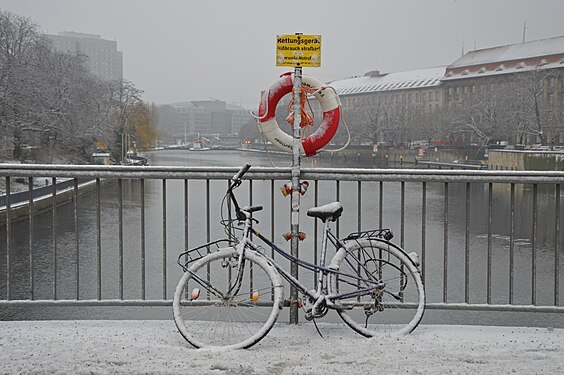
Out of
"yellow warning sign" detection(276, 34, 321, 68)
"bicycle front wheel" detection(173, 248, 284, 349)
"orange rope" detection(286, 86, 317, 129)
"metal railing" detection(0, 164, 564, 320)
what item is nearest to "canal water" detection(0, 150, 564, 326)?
"metal railing" detection(0, 164, 564, 320)

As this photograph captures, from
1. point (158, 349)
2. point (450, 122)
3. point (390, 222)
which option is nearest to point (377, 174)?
point (158, 349)

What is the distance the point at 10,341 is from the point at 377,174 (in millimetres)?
2611

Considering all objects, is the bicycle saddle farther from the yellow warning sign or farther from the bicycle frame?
the yellow warning sign

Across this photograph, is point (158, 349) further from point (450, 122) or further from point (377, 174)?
point (450, 122)

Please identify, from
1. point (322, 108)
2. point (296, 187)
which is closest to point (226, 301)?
point (296, 187)

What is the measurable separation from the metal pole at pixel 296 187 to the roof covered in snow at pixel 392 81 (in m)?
117

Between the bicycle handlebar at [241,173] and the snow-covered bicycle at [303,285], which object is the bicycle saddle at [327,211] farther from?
the bicycle handlebar at [241,173]

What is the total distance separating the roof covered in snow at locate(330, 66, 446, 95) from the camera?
4798 inches

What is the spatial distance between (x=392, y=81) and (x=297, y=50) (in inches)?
5036

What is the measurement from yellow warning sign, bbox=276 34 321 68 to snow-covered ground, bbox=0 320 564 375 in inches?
72.8

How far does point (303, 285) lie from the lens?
463cm

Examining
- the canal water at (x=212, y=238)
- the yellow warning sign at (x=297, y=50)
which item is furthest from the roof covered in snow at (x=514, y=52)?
the yellow warning sign at (x=297, y=50)

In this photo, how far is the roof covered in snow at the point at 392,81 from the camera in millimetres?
121875

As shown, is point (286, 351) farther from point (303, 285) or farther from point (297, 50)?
point (297, 50)
